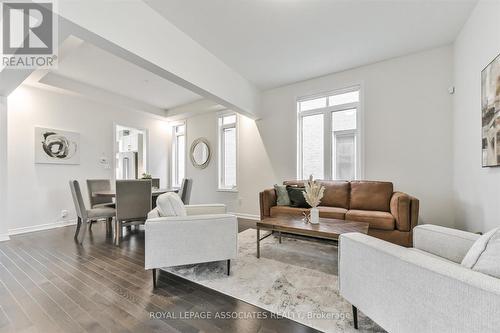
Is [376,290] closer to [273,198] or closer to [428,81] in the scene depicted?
[273,198]

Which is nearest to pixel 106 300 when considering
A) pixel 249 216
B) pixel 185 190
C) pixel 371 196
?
pixel 185 190

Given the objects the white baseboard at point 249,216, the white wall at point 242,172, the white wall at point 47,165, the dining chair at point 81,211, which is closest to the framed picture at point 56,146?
the white wall at point 47,165

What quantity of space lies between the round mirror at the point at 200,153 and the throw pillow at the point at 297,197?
9.27 ft

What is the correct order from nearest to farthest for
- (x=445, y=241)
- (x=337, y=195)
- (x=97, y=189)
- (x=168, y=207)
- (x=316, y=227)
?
1. (x=445, y=241)
2. (x=168, y=207)
3. (x=316, y=227)
4. (x=337, y=195)
5. (x=97, y=189)

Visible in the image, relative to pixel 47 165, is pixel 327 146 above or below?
above

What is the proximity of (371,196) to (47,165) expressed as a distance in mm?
5915

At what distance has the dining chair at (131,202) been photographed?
3090mm

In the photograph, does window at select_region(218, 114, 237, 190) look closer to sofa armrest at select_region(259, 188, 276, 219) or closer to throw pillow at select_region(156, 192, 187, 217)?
sofa armrest at select_region(259, 188, 276, 219)

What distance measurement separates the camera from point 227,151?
5.49 meters

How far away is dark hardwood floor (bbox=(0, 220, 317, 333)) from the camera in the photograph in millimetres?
1438

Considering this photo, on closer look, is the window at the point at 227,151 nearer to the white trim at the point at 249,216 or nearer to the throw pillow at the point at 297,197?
the white trim at the point at 249,216

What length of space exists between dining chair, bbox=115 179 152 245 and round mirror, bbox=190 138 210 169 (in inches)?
98.7

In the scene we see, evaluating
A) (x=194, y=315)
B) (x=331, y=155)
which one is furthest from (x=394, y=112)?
(x=194, y=315)

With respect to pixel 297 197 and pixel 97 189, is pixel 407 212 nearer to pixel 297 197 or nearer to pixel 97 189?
pixel 297 197
